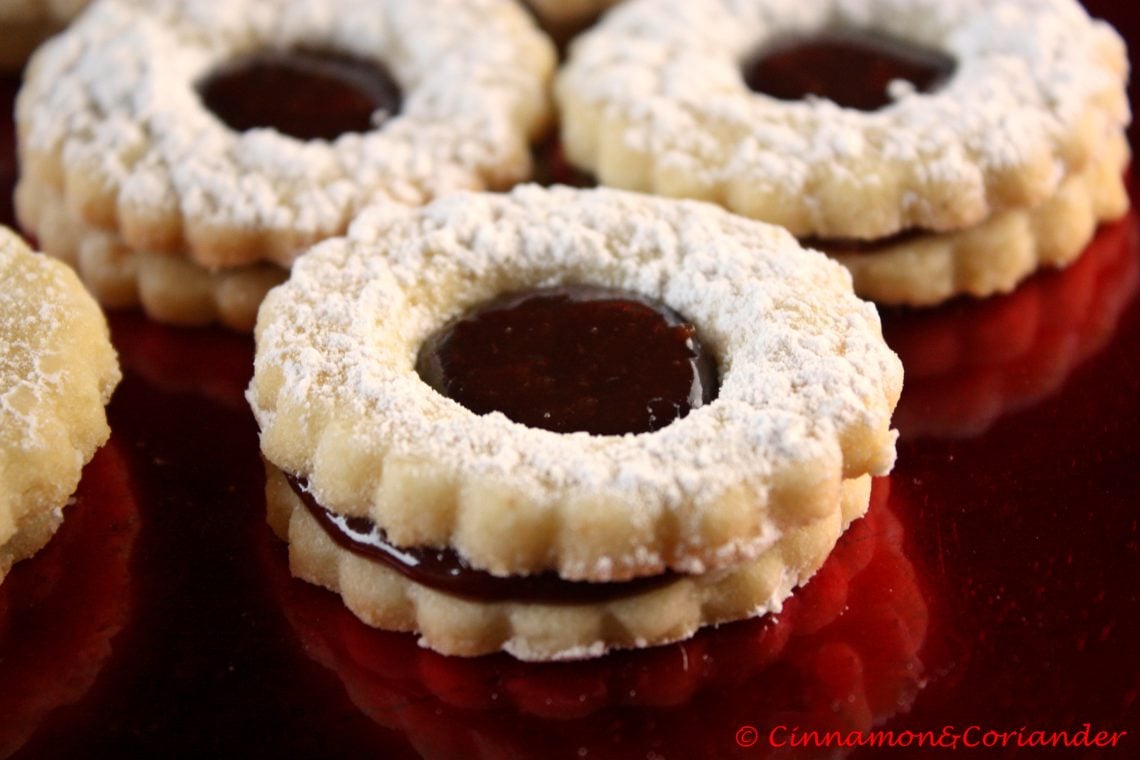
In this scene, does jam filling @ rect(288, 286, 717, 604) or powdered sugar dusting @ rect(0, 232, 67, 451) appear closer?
jam filling @ rect(288, 286, 717, 604)

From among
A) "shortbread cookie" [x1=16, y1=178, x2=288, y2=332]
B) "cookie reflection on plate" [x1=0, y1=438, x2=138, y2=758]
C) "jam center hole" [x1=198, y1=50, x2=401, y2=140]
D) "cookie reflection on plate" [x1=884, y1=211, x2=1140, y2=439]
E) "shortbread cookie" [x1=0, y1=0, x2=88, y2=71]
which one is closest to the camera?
"cookie reflection on plate" [x1=0, y1=438, x2=138, y2=758]

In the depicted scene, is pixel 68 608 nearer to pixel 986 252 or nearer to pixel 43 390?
pixel 43 390

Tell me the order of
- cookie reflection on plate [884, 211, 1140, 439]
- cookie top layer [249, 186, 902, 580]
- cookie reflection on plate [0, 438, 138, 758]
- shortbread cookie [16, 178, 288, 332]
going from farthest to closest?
shortbread cookie [16, 178, 288, 332]
cookie reflection on plate [884, 211, 1140, 439]
cookie reflection on plate [0, 438, 138, 758]
cookie top layer [249, 186, 902, 580]

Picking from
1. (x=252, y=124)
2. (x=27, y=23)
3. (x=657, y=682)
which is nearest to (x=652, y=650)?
(x=657, y=682)

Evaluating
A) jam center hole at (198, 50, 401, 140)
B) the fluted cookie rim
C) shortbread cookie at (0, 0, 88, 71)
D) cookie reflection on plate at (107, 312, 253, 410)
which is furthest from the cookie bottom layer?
shortbread cookie at (0, 0, 88, 71)

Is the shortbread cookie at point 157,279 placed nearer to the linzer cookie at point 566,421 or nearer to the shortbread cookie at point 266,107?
the shortbread cookie at point 266,107

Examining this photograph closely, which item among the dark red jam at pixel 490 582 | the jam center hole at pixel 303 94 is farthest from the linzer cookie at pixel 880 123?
the dark red jam at pixel 490 582

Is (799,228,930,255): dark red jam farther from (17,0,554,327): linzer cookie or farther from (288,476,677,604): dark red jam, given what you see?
(288,476,677,604): dark red jam

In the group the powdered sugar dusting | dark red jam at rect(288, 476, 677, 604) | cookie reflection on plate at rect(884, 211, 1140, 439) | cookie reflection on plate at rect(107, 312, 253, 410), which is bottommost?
cookie reflection on plate at rect(107, 312, 253, 410)
